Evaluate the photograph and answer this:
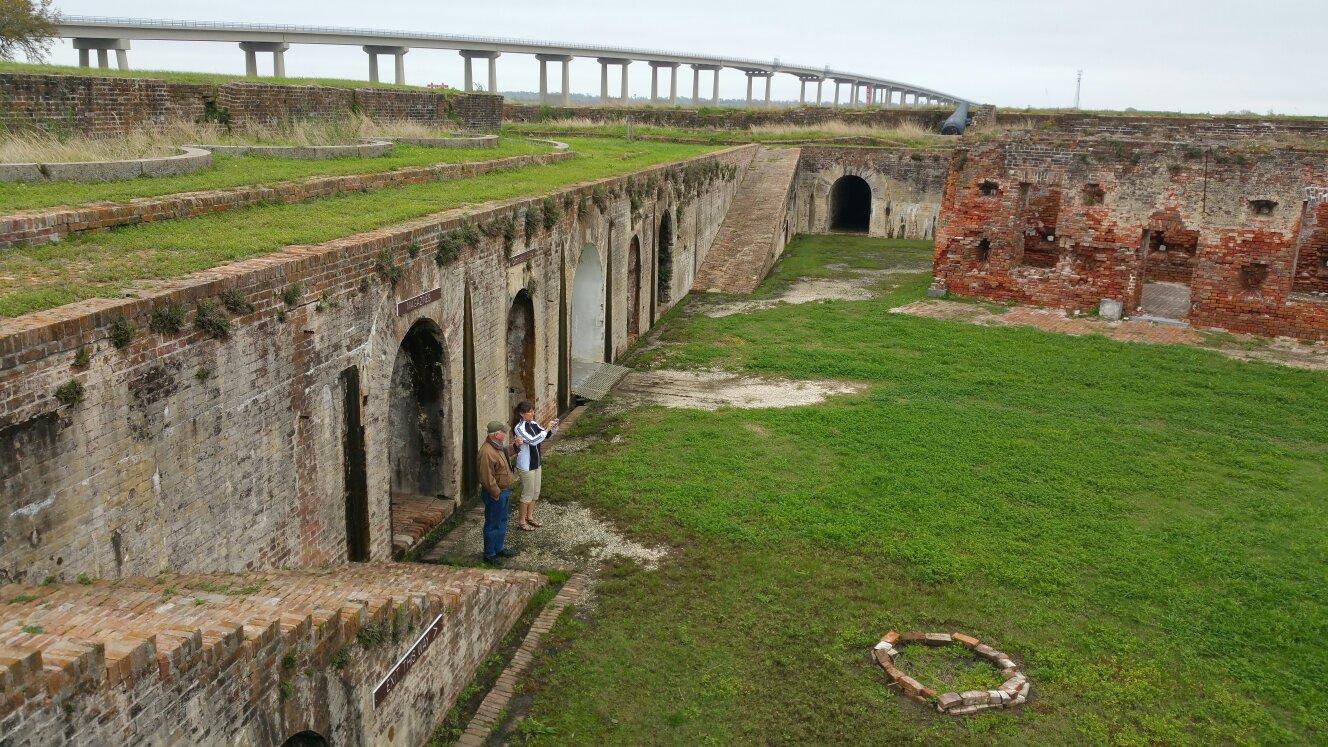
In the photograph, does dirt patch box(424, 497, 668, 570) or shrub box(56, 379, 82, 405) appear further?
dirt patch box(424, 497, 668, 570)

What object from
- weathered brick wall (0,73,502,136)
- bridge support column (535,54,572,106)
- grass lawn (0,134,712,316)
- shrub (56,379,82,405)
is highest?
bridge support column (535,54,572,106)

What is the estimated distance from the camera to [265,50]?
41.5 meters

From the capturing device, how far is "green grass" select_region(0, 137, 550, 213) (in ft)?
26.9

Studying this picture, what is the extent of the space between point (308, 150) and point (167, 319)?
800 centimetres

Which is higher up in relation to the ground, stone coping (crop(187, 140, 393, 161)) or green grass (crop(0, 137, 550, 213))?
stone coping (crop(187, 140, 393, 161))

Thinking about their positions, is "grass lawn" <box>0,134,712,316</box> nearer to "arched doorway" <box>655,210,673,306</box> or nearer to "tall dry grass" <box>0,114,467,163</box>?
"tall dry grass" <box>0,114,467,163</box>

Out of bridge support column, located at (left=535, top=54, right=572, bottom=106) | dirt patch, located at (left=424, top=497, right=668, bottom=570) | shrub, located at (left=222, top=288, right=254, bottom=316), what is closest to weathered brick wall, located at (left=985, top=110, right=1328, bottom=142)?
dirt patch, located at (left=424, top=497, right=668, bottom=570)

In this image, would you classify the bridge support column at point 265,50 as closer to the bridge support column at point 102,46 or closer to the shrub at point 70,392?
the bridge support column at point 102,46

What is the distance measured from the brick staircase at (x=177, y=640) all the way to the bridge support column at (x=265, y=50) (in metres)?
37.2

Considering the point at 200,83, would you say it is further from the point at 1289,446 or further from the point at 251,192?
the point at 1289,446

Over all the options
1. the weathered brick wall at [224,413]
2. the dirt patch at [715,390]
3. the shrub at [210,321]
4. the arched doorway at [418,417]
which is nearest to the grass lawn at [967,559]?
the dirt patch at [715,390]

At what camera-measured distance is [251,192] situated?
942 centimetres

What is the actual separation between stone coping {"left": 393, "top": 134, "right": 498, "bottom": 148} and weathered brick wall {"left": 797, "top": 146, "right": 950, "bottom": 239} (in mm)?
13862

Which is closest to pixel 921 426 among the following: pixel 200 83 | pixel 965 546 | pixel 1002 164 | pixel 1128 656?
pixel 965 546
